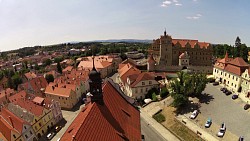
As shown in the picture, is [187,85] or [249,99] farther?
[187,85]

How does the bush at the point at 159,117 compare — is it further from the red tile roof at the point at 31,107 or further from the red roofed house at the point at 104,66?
the red roofed house at the point at 104,66

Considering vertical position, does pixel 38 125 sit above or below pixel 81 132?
below

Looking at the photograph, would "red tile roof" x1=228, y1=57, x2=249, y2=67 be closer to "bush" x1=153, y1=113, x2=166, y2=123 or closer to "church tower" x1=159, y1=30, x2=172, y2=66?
"bush" x1=153, y1=113, x2=166, y2=123

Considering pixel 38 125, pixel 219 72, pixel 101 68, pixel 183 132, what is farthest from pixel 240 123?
pixel 101 68

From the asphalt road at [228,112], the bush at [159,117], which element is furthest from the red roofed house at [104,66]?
the asphalt road at [228,112]

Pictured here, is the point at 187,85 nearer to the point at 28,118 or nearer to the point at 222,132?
the point at 222,132

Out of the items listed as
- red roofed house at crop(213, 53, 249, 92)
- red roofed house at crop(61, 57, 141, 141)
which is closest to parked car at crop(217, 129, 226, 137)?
red roofed house at crop(61, 57, 141, 141)
